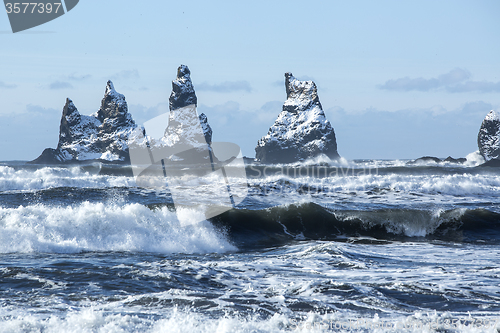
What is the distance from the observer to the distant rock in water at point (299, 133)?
9781 centimetres

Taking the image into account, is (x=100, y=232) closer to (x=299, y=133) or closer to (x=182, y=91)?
(x=182, y=91)

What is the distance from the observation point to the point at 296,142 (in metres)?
99.1

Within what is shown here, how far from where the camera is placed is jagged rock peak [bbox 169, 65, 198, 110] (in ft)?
320

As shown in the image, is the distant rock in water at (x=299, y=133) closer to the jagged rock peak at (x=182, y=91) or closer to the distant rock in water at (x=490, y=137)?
the jagged rock peak at (x=182, y=91)

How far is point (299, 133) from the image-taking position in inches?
3917

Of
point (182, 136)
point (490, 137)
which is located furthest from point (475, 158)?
point (182, 136)

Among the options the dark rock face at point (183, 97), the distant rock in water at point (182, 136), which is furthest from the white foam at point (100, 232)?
the dark rock face at point (183, 97)

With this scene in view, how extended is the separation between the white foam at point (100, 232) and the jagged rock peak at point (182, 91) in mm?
87463

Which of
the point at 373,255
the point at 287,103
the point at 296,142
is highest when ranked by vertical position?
the point at 287,103

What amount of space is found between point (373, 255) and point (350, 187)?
1684 cm

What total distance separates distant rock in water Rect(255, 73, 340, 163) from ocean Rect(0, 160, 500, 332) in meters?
82.1

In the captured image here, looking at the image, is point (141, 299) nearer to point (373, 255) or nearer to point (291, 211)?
point (373, 255)

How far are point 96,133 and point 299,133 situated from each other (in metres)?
48.7

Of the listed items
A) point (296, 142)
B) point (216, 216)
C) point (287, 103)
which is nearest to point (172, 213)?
point (216, 216)
